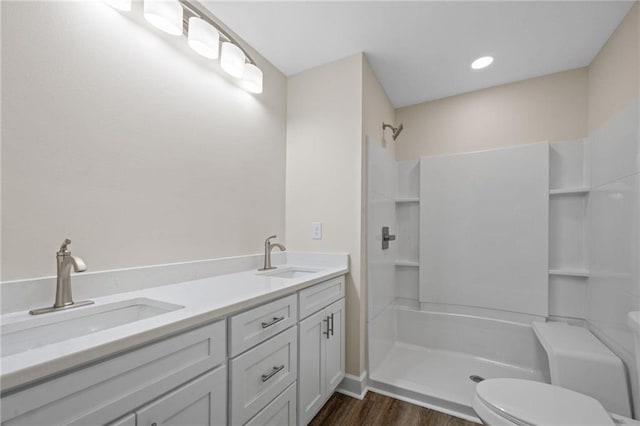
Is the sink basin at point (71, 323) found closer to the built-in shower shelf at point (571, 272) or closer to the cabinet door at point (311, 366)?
the cabinet door at point (311, 366)

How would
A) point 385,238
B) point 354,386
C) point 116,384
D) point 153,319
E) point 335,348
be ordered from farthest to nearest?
point 385,238 < point 354,386 < point 335,348 < point 153,319 < point 116,384

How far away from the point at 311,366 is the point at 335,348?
0.29m

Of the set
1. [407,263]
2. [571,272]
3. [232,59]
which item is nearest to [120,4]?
[232,59]

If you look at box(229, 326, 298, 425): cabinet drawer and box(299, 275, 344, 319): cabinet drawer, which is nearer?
box(229, 326, 298, 425): cabinet drawer

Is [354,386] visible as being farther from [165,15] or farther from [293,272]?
[165,15]

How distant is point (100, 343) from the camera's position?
0.62 metres

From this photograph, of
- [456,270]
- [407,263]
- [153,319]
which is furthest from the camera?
[407,263]

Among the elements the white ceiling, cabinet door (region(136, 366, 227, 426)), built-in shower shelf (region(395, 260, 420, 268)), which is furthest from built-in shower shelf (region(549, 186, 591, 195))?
cabinet door (region(136, 366, 227, 426))

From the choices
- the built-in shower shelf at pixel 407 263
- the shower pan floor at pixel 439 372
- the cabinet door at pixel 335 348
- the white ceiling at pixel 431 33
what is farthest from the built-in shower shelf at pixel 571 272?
the cabinet door at pixel 335 348

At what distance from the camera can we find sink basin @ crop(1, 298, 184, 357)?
0.77 m

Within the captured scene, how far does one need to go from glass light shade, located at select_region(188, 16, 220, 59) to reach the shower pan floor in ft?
7.45

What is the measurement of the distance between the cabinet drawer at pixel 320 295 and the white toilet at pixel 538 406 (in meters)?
0.86

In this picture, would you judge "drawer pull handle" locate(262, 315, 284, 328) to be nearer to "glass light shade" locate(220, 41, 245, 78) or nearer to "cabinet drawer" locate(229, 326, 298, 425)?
"cabinet drawer" locate(229, 326, 298, 425)

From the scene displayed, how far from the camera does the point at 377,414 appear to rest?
1621 millimetres
